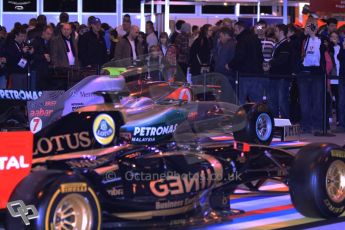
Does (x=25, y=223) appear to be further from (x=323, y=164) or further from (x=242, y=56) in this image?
(x=242, y=56)

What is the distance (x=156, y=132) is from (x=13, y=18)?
20.5m

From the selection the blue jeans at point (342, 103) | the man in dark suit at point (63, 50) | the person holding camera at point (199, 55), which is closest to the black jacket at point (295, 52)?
the blue jeans at point (342, 103)

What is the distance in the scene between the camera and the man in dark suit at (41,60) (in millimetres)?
14391

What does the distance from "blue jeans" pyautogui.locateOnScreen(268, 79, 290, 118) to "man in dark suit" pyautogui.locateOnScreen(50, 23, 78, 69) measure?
3.74m

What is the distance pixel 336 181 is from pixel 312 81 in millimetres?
7501

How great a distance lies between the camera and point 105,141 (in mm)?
6496

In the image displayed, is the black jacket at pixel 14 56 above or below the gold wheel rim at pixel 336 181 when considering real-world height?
above

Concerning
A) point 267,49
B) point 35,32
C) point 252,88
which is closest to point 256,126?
point 252,88

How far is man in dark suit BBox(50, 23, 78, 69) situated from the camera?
15.0 metres

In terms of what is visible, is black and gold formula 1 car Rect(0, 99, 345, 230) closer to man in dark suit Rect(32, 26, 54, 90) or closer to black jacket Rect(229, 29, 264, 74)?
black jacket Rect(229, 29, 264, 74)

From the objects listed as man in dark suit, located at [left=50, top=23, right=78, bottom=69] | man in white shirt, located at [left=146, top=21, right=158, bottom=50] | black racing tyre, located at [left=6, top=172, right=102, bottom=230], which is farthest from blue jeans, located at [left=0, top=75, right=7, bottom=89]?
black racing tyre, located at [left=6, top=172, right=102, bottom=230]

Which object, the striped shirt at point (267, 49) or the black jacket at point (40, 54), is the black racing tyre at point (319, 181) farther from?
the black jacket at point (40, 54)

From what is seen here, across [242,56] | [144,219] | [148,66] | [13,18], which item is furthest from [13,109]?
[13,18]

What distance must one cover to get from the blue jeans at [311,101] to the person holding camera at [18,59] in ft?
16.1
